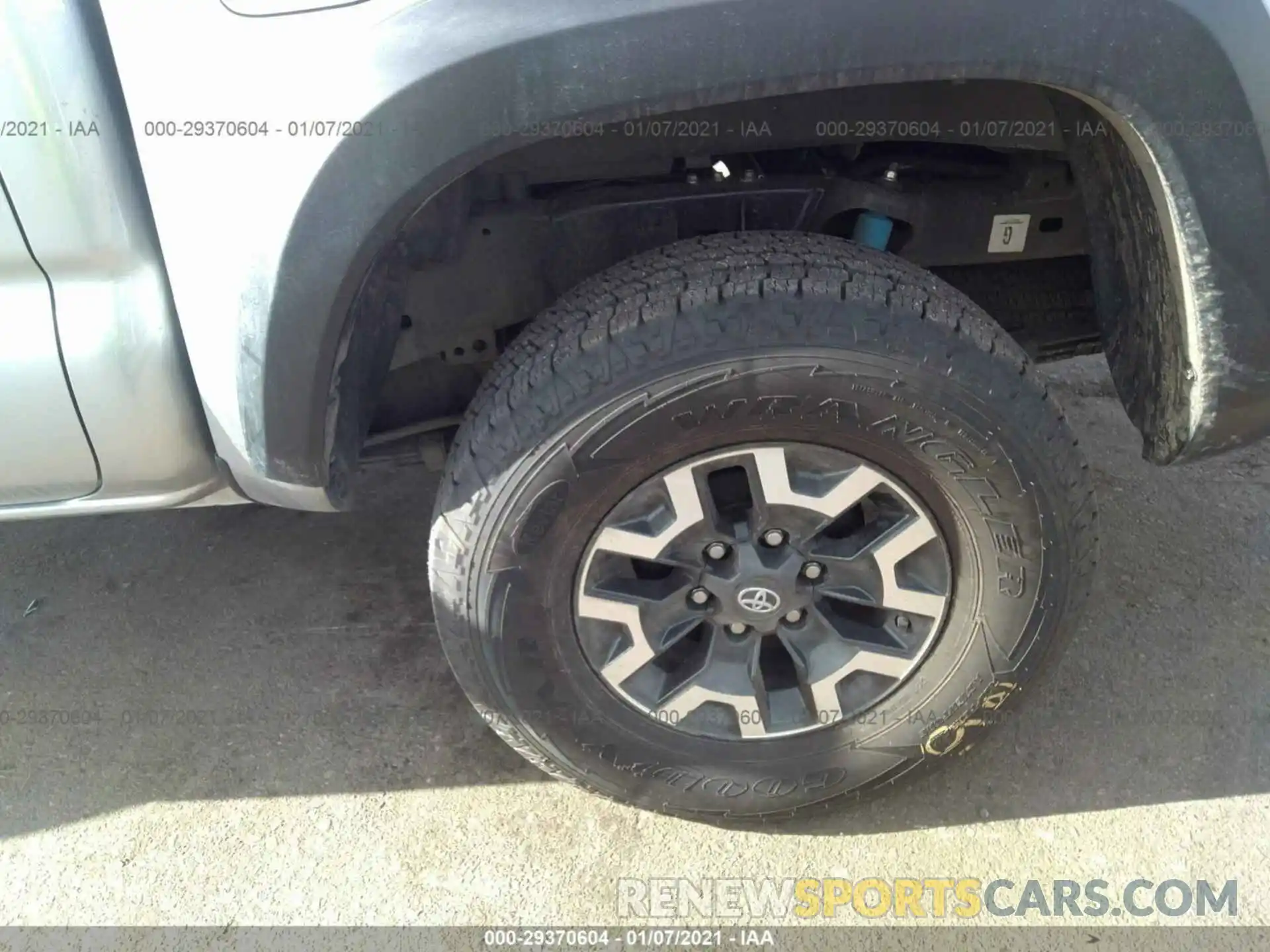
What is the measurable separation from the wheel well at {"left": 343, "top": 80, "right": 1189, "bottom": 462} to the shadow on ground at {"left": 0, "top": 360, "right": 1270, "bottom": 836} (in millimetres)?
626

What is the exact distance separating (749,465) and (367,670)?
46.0 inches

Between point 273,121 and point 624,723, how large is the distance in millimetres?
1138

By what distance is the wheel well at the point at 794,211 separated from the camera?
156 cm

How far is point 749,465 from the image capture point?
1565 millimetres

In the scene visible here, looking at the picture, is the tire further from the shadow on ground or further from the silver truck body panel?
the silver truck body panel

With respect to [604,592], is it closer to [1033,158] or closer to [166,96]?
[166,96]

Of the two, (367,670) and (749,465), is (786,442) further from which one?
(367,670)

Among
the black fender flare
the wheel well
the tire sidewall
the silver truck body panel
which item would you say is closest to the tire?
the tire sidewall

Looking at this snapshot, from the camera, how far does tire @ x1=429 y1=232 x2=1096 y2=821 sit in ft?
4.79

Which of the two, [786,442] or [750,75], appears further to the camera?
[786,442]

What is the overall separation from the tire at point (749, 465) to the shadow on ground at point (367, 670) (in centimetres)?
25

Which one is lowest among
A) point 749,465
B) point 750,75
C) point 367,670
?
point 367,670

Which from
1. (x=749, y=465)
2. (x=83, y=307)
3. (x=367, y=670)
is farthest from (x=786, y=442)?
(x=367, y=670)

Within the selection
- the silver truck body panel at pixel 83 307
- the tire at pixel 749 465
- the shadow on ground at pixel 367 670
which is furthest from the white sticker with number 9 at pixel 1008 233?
the silver truck body panel at pixel 83 307
